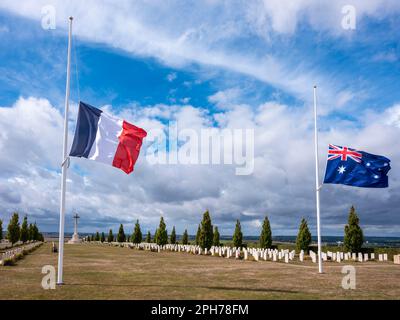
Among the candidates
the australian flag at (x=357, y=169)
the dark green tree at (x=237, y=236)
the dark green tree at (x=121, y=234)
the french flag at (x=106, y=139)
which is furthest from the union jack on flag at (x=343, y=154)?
the dark green tree at (x=121, y=234)

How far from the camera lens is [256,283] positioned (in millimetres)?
15586

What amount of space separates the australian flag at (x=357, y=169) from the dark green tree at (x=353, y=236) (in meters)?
19.4

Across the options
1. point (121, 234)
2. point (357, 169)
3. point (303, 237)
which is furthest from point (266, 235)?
point (121, 234)

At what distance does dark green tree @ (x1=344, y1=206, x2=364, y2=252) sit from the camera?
3726cm

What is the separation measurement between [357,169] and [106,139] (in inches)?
475

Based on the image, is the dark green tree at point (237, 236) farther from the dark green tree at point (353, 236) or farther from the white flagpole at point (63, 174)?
the white flagpole at point (63, 174)

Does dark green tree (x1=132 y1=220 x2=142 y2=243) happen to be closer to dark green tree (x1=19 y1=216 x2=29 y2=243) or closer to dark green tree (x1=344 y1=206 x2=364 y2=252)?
dark green tree (x1=19 y1=216 x2=29 y2=243)

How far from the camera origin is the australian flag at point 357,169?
1941 cm

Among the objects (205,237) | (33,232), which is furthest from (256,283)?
(33,232)

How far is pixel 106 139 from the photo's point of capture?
578 inches

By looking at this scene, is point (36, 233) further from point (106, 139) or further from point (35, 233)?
point (106, 139)

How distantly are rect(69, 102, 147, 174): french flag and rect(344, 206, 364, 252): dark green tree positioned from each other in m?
28.7

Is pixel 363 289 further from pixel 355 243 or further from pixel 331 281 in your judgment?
pixel 355 243
